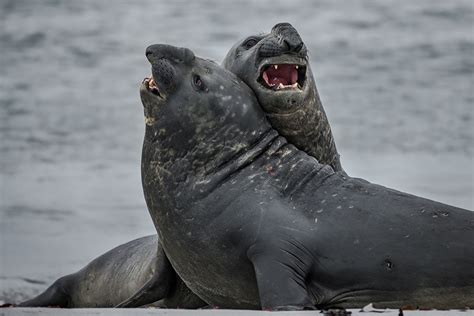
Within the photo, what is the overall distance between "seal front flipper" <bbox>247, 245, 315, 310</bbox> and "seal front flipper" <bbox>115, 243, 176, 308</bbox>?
41.2 inches

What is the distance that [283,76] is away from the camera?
26.9 feet

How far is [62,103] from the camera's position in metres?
20.0

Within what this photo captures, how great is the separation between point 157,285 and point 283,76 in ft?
4.35

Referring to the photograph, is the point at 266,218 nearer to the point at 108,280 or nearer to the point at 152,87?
the point at 152,87

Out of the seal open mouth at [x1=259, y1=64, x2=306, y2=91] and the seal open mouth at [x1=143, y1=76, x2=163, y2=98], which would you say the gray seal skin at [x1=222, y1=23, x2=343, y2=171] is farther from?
the seal open mouth at [x1=143, y1=76, x2=163, y2=98]

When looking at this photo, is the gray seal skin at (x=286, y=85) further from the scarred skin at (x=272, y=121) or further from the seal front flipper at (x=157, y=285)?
the seal front flipper at (x=157, y=285)

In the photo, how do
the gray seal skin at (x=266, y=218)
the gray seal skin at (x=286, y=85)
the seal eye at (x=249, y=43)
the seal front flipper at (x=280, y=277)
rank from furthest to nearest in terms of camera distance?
the seal eye at (x=249, y=43)
the gray seal skin at (x=286, y=85)
the gray seal skin at (x=266, y=218)
the seal front flipper at (x=280, y=277)

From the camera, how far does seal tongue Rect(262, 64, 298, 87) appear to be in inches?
320

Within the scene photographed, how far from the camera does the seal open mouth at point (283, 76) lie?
319 inches

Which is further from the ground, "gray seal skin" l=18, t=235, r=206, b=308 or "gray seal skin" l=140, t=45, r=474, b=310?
"gray seal skin" l=140, t=45, r=474, b=310

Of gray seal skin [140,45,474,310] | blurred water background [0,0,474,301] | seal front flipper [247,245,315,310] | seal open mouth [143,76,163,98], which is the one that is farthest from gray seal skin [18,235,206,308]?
seal front flipper [247,245,315,310]

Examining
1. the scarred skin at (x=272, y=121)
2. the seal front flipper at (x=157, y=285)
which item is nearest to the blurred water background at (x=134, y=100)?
the scarred skin at (x=272, y=121)

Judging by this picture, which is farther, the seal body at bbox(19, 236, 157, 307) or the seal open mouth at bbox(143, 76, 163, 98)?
the seal body at bbox(19, 236, 157, 307)

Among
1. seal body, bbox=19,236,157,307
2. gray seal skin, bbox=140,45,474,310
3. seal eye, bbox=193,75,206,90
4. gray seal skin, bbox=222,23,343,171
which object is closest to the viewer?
gray seal skin, bbox=140,45,474,310
